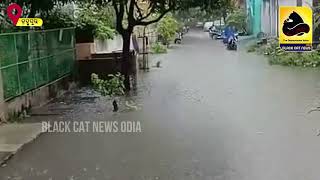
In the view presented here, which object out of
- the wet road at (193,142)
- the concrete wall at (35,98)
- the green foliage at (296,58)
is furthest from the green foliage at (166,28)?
the wet road at (193,142)

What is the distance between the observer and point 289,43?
18.7 feet

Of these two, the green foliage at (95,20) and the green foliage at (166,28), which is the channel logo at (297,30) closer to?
the green foliage at (95,20)

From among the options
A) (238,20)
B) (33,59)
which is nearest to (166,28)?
(238,20)

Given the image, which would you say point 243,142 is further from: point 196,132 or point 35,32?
point 35,32

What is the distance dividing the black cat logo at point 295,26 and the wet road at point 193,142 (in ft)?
7.36

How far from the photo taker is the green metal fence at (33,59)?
1202 cm

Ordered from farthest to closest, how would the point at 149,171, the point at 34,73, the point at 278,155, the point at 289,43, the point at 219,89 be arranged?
the point at 219,89, the point at 34,73, the point at 278,155, the point at 149,171, the point at 289,43

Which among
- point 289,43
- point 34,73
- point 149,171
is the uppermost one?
point 289,43

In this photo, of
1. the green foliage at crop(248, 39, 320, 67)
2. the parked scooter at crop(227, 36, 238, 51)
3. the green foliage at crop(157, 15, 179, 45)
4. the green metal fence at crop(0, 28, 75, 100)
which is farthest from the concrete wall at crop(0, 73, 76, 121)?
the green foliage at crop(157, 15, 179, 45)

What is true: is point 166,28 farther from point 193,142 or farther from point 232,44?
point 193,142

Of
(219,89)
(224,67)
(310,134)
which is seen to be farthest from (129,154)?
(224,67)

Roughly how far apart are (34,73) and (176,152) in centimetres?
648

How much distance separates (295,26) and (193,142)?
408cm

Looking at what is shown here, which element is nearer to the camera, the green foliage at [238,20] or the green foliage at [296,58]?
the green foliage at [296,58]
